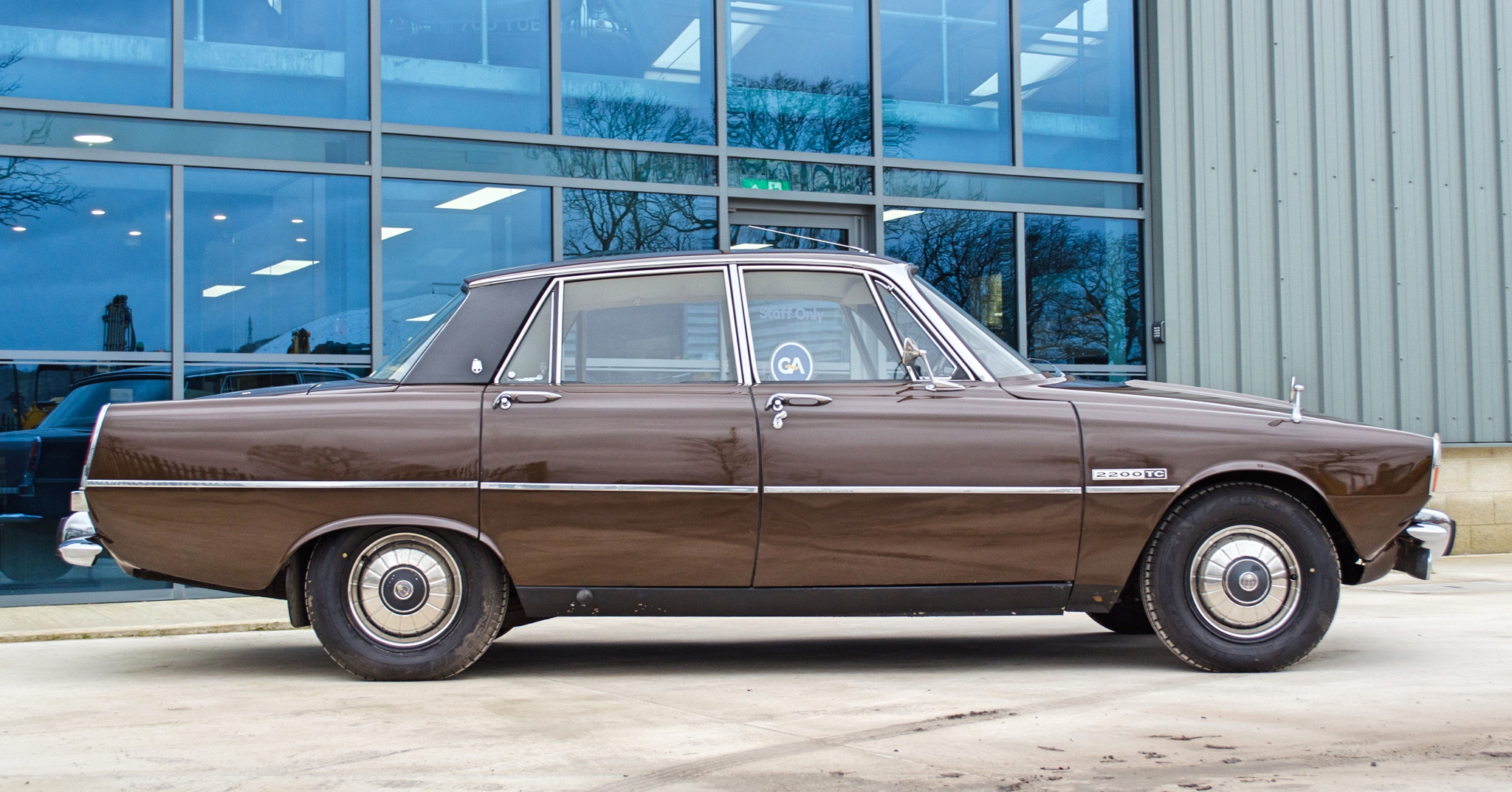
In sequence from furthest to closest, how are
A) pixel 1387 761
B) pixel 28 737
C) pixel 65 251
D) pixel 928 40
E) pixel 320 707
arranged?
pixel 928 40
pixel 65 251
pixel 320 707
pixel 28 737
pixel 1387 761

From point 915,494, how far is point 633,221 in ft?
18.4

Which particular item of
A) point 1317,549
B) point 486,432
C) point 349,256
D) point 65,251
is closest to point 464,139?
point 349,256

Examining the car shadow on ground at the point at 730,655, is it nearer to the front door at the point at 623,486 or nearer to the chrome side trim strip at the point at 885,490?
the front door at the point at 623,486

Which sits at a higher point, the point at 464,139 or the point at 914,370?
the point at 464,139

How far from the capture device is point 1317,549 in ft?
16.3

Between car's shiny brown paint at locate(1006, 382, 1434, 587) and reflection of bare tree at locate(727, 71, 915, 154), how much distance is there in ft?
19.1

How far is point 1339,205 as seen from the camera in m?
11.5

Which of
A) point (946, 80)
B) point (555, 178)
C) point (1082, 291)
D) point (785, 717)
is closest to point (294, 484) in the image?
point (785, 717)

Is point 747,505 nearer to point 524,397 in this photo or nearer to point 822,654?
point 524,397

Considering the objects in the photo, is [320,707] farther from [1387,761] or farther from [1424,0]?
[1424,0]

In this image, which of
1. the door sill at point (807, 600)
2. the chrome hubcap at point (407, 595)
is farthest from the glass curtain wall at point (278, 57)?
the door sill at point (807, 600)

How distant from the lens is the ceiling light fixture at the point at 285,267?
357 inches

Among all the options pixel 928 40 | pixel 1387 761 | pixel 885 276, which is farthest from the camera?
pixel 928 40

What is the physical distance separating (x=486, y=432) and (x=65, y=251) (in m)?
5.10
